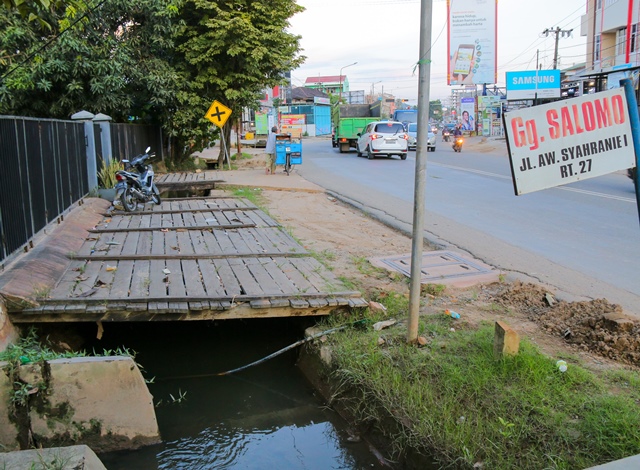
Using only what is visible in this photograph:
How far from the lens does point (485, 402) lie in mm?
3604

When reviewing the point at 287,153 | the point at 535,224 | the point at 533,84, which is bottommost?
the point at 535,224

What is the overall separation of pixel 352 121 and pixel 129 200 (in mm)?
24360

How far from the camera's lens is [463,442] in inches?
131

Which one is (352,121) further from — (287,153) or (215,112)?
(215,112)

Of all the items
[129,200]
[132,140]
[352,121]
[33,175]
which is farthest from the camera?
[352,121]

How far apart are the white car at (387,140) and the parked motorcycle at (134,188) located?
16873mm

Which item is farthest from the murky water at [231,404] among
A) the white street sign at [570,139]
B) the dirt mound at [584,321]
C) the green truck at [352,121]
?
the green truck at [352,121]

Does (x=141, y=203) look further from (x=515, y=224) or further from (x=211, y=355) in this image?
(x=515, y=224)

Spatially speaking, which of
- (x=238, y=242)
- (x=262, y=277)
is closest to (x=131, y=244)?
(x=238, y=242)

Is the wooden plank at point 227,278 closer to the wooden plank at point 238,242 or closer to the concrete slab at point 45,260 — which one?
the wooden plank at point 238,242

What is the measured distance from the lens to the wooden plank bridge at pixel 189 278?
5.01 m

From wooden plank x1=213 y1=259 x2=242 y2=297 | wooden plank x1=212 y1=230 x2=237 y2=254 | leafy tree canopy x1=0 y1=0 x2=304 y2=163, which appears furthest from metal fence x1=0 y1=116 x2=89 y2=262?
leafy tree canopy x1=0 y1=0 x2=304 y2=163

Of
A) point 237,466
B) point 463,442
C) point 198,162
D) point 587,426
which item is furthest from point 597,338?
point 198,162

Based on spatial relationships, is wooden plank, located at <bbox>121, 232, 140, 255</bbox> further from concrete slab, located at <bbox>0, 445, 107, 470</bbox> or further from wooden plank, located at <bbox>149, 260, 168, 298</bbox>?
concrete slab, located at <bbox>0, 445, 107, 470</bbox>
